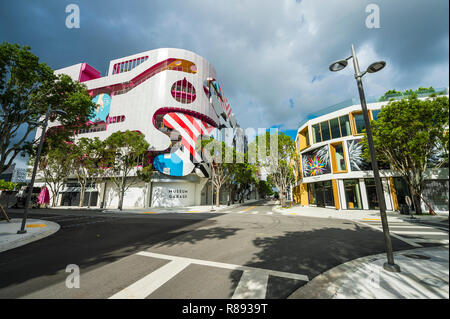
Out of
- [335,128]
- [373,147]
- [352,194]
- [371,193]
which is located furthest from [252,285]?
[335,128]

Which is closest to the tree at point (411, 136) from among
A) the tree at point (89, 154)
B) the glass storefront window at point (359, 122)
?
the glass storefront window at point (359, 122)

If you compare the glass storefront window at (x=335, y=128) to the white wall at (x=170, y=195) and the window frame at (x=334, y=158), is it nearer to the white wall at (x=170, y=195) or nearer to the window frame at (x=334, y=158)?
the window frame at (x=334, y=158)

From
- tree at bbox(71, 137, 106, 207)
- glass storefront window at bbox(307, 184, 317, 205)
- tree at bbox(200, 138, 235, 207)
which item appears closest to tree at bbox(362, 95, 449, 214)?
glass storefront window at bbox(307, 184, 317, 205)

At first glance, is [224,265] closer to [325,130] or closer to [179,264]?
[179,264]

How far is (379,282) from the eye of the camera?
3.38 metres

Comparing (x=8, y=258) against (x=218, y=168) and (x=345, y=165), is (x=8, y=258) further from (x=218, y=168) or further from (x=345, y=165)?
(x=345, y=165)

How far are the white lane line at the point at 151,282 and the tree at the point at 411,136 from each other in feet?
50.7

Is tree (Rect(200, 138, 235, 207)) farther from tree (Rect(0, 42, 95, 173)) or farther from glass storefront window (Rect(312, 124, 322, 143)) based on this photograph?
tree (Rect(0, 42, 95, 173))

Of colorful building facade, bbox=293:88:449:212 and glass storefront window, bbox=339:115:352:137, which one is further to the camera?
glass storefront window, bbox=339:115:352:137

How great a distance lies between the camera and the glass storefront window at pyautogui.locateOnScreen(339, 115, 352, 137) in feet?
72.8

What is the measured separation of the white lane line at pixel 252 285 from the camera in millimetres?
3199

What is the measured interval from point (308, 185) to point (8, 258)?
30.9m

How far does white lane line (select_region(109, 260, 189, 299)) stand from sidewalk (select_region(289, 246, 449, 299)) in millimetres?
2634
